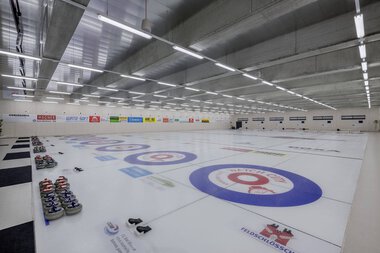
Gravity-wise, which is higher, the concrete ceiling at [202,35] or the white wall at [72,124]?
the concrete ceiling at [202,35]

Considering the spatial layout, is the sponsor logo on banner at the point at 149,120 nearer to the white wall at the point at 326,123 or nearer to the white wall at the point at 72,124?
the white wall at the point at 72,124

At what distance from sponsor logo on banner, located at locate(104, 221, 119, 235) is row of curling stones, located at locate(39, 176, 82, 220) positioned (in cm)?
69

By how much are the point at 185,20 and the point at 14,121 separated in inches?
718

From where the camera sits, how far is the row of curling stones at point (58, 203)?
6.94 feet

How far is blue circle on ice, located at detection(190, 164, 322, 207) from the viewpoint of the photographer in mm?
2582

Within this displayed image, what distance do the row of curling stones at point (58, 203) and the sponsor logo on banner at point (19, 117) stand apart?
17.5 meters

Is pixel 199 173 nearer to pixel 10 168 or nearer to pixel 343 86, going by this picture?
pixel 10 168

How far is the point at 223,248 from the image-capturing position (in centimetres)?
157

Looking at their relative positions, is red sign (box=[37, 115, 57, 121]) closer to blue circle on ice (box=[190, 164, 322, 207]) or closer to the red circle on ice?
Result: blue circle on ice (box=[190, 164, 322, 207])

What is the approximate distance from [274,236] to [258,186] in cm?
148

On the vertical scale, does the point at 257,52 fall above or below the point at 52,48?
above

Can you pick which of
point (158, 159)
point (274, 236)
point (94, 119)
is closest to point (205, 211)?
point (274, 236)

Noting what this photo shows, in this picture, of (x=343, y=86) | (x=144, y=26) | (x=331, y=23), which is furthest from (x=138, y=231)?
(x=343, y=86)

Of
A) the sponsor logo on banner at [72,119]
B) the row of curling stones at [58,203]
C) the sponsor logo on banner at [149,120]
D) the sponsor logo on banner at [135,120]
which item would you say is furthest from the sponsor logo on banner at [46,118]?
the row of curling stones at [58,203]
